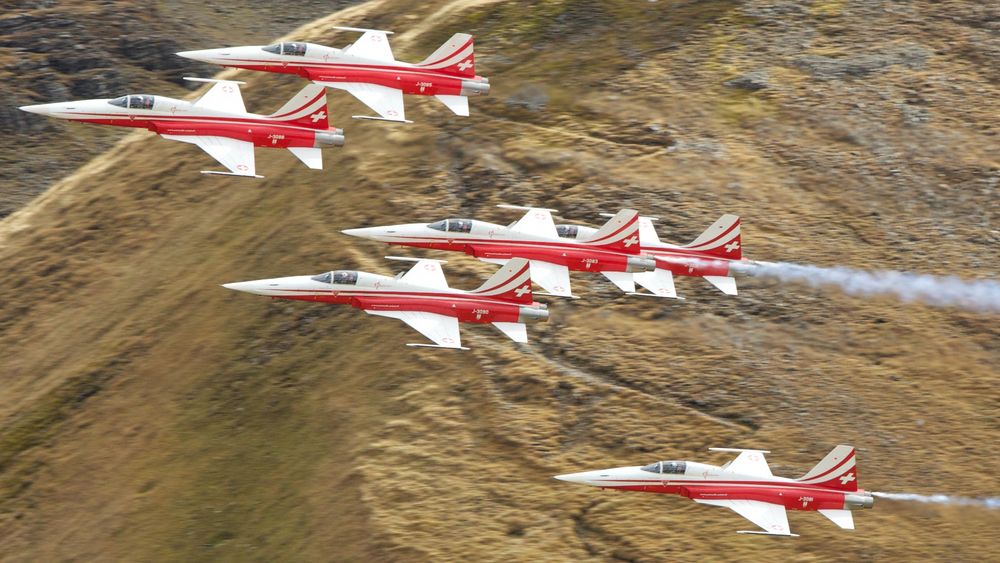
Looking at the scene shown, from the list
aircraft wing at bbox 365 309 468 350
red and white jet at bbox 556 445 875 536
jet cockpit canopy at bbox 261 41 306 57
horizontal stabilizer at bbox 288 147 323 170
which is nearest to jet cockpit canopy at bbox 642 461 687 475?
red and white jet at bbox 556 445 875 536

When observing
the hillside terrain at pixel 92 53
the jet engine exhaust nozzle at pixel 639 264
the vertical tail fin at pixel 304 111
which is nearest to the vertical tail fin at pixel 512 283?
the jet engine exhaust nozzle at pixel 639 264

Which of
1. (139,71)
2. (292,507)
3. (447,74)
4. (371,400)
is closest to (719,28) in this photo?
(447,74)

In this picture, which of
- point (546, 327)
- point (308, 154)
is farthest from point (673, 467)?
point (308, 154)

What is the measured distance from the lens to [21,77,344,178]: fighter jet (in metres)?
70.7

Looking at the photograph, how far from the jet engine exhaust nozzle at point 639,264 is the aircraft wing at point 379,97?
14.6 m

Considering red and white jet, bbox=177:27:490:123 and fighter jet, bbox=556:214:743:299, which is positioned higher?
red and white jet, bbox=177:27:490:123

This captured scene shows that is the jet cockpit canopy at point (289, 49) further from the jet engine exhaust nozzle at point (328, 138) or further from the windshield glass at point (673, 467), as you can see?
the windshield glass at point (673, 467)

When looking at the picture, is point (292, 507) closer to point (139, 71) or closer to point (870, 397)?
point (870, 397)

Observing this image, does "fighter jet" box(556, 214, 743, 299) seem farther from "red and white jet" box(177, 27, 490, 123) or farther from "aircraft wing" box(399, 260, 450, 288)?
"red and white jet" box(177, 27, 490, 123)

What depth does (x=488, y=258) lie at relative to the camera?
233 feet

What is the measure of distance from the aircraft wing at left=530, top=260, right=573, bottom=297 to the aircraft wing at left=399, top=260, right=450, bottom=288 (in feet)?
15.3

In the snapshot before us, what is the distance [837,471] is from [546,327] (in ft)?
64.5

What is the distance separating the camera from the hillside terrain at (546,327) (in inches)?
2682

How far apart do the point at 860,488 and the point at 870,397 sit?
271 inches
